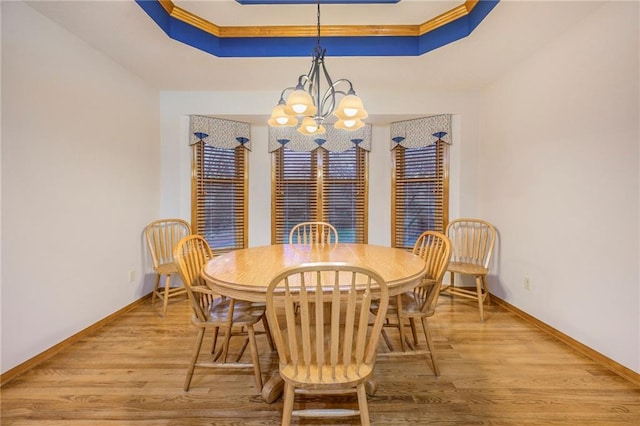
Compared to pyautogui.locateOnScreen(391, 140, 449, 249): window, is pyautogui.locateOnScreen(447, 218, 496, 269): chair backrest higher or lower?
lower

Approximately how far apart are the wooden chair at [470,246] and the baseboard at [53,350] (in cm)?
324

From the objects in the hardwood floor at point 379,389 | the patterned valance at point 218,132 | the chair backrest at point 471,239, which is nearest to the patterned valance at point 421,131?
the chair backrest at point 471,239

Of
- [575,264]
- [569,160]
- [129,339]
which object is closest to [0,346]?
[129,339]

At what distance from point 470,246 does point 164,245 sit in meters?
3.44

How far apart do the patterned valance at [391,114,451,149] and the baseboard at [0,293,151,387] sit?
11.7ft

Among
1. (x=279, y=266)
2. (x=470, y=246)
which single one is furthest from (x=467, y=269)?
(x=279, y=266)

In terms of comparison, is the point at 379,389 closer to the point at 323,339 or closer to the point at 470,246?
the point at 323,339

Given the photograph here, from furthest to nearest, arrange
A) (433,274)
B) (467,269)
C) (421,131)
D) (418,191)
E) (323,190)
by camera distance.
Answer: (323,190)
(418,191)
(421,131)
(467,269)
(433,274)

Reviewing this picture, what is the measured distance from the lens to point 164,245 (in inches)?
124

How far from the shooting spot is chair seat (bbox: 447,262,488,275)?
2.72 metres

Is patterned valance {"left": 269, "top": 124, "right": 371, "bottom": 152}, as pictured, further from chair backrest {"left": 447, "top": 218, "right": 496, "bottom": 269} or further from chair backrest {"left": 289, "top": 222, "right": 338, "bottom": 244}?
chair backrest {"left": 447, "top": 218, "right": 496, "bottom": 269}

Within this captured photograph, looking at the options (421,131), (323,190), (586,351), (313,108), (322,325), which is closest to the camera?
(322,325)

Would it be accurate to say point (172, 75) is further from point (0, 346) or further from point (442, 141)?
point (442, 141)

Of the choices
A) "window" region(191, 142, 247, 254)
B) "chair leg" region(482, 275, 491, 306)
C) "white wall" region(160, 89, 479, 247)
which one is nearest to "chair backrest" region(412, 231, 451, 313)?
"chair leg" region(482, 275, 491, 306)
